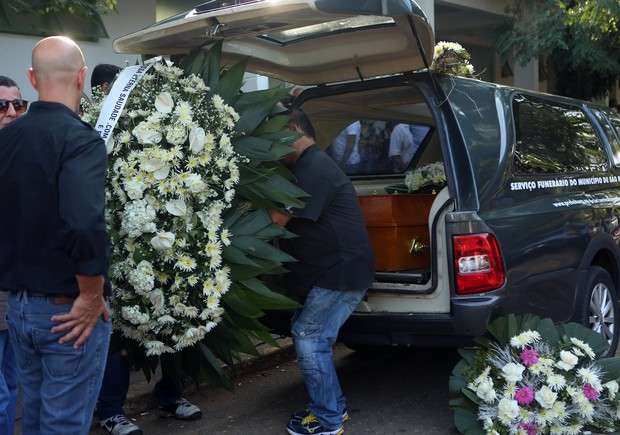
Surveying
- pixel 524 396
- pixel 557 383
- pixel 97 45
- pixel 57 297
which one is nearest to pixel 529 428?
pixel 524 396

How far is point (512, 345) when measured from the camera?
4.44 m

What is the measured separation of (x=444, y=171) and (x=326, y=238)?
0.94 metres

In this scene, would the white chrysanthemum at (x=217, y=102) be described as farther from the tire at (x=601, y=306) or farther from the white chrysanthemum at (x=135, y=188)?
the tire at (x=601, y=306)

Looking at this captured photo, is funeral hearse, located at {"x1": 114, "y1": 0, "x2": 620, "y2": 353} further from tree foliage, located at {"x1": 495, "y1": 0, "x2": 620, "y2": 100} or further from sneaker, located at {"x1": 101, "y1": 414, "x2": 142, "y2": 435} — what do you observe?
tree foliage, located at {"x1": 495, "y1": 0, "x2": 620, "y2": 100}

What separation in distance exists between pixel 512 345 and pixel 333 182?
4.28 ft

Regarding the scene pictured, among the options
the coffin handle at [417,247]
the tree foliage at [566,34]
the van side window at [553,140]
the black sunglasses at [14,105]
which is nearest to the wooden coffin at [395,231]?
the coffin handle at [417,247]

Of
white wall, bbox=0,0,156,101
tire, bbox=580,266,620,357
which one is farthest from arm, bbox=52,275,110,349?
white wall, bbox=0,0,156,101

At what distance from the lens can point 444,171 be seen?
16.5 ft

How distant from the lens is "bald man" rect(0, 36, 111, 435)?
9.43 ft

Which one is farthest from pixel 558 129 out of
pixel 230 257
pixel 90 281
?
pixel 90 281

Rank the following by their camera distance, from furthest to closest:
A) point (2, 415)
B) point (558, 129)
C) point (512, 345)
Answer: point (558, 129)
point (512, 345)
point (2, 415)

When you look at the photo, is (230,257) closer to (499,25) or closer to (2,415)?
(2,415)

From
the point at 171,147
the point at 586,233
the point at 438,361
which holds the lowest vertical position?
the point at 438,361

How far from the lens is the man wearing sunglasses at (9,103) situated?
4.28m
